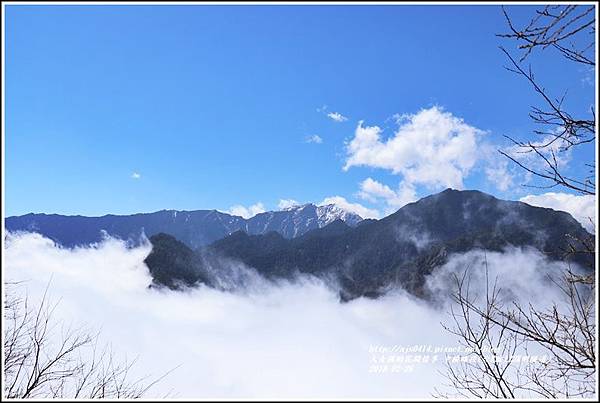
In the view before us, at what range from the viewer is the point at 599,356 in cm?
282

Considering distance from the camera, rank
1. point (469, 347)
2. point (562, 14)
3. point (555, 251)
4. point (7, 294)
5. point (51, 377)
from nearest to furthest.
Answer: point (562, 14), point (555, 251), point (469, 347), point (51, 377), point (7, 294)

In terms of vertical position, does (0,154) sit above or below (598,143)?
below

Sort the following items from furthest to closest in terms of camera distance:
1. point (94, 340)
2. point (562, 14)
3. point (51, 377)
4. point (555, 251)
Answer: point (94, 340) < point (51, 377) < point (555, 251) < point (562, 14)

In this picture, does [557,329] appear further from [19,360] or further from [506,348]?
[19,360]

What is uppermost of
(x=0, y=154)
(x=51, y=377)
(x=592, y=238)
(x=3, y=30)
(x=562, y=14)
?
(x=562, y=14)

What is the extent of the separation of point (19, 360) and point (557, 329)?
8313 mm

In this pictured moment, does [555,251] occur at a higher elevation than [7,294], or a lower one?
higher

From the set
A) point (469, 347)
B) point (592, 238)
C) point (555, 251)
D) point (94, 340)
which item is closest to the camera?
point (592, 238)

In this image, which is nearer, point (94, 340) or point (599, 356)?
point (599, 356)

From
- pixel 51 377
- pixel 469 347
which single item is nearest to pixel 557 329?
pixel 469 347

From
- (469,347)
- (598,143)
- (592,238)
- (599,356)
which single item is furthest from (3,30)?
(469,347)

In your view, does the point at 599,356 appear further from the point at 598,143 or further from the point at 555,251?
the point at 555,251

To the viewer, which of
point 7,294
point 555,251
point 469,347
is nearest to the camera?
point 555,251

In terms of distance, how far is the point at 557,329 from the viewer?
13.0 feet
